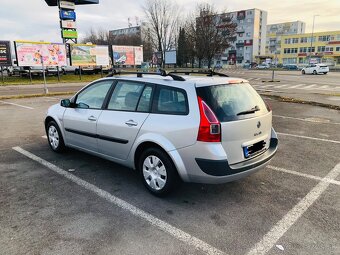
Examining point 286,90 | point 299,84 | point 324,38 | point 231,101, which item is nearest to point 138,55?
point 299,84

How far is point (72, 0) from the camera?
37.4 m

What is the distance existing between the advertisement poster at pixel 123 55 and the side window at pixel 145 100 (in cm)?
3182

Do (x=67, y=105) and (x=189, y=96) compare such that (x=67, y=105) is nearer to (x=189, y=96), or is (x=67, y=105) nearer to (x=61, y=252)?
(x=189, y=96)

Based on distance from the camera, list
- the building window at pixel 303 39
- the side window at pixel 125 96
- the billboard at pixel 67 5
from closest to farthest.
Answer: the side window at pixel 125 96
the billboard at pixel 67 5
the building window at pixel 303 39

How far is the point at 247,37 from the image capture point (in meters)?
103

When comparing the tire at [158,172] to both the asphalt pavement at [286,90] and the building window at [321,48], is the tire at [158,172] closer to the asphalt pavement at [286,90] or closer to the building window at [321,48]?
the asphalt pavement at [286,90]

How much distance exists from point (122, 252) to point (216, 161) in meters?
1.37

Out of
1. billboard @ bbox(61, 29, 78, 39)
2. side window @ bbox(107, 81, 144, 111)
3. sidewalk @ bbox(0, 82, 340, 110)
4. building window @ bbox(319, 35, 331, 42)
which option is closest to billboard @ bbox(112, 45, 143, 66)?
billboard @ bbox(61, 29, 78, 39)

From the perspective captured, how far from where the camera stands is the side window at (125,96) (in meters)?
3.98

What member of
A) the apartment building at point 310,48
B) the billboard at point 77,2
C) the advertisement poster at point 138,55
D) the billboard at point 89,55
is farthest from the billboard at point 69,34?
the apartment building at point 310,48

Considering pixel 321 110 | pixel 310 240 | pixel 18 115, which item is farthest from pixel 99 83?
pixel 321 110

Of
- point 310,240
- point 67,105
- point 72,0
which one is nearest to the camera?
point 310,240

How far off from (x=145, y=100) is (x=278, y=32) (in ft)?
452

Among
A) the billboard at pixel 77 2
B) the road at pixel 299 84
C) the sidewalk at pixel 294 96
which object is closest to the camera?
the sidewalk at pixel 294 96
